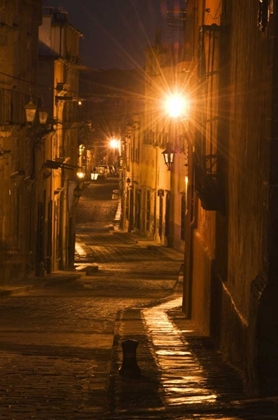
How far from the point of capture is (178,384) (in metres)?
9.98

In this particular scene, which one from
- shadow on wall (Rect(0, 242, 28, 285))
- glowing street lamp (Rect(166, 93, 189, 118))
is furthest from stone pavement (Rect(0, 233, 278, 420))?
shadow on wall (Rect(0, 242, 28, 285))

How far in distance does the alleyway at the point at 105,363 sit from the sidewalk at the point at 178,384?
1cm

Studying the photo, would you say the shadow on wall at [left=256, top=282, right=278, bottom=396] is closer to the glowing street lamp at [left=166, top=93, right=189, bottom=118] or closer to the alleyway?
the alleyway

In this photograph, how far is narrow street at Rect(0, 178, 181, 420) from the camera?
9.79 meters

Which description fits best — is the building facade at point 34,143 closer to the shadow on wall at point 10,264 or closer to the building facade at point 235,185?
the shadow on wall at point 10,264

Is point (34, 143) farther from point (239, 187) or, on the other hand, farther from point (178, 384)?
point (178, 384)

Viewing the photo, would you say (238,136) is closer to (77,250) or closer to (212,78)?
(212,78)

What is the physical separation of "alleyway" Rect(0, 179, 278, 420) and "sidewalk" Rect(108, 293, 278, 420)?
0.03ft

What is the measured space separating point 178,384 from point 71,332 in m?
7.19

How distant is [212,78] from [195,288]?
459 cm

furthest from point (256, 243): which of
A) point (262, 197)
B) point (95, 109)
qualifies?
point (95, 109)

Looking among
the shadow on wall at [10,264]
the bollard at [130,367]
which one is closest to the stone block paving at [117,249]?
the shadow on wall at [10,264]

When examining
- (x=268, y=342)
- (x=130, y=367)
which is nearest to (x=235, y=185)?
(x=130, y=367)

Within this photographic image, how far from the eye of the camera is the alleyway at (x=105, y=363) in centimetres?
880
